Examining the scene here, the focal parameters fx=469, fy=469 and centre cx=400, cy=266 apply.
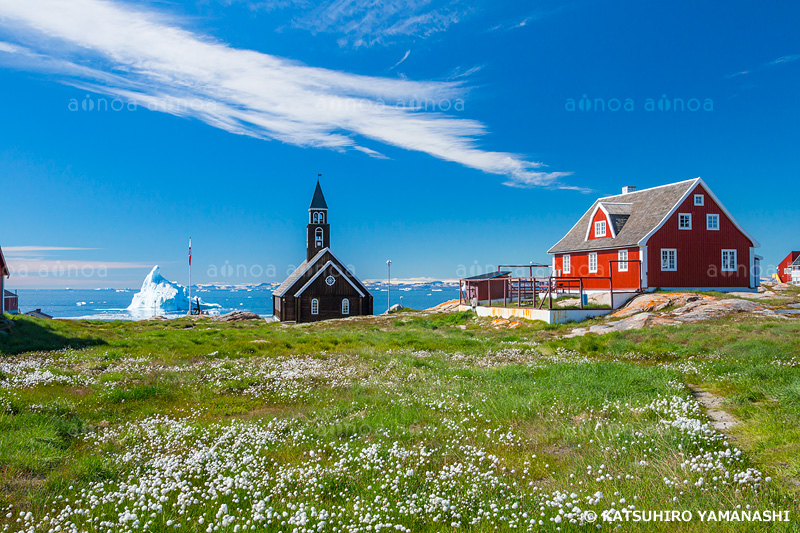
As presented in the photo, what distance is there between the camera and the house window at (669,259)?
133ft

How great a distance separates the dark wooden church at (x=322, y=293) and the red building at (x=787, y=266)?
107 m

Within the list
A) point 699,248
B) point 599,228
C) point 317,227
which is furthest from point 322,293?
point 699,248

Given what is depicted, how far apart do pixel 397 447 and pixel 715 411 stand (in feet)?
22.7

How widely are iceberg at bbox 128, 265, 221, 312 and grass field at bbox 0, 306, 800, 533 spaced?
171 metres

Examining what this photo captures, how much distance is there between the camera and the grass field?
5.51 metres

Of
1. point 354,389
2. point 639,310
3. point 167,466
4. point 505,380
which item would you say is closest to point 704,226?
point 639,310

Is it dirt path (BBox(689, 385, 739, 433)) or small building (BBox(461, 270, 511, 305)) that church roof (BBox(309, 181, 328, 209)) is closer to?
small building (BBox(461, 270, 511, 305))

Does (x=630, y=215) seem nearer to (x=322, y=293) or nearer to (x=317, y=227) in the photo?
(x=322, y=293)

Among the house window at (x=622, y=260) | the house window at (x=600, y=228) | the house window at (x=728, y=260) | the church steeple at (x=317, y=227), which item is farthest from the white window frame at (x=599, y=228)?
the church steeple at (x=317, y=227)

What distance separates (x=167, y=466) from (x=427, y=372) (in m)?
8.91

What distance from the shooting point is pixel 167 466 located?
22.9ft

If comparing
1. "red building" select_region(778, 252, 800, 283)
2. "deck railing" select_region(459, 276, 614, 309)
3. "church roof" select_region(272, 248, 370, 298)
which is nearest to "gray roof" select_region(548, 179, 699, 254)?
"deck railing" select_region(459, 276, 614, 309)

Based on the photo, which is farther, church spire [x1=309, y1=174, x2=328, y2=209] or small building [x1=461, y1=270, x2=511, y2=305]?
church spire [x1=309, y1=174, x2=328, y2=209]

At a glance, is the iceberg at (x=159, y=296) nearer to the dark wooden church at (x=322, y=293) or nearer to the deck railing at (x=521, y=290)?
the dark wooden church at (x=322, y=293)
